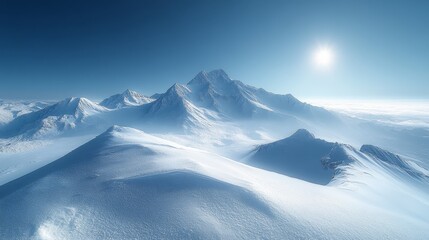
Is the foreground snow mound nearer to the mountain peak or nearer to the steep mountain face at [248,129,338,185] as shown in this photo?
the steep mountain face at [248,129,338,185]

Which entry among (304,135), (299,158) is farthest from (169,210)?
(304,135)

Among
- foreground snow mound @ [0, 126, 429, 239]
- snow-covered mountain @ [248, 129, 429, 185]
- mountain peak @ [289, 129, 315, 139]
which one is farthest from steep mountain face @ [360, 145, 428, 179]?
foreground snow mound @ [0, 126, 429, 239]

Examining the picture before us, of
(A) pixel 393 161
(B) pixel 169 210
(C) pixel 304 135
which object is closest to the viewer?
(B) pixel 169 210

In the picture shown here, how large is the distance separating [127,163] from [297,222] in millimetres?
17475

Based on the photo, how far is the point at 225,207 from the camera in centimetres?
1402

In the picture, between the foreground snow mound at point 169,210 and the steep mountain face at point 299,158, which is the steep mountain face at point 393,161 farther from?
the foreground snow mound at point 169,210

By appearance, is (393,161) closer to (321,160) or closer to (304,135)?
(321,160)

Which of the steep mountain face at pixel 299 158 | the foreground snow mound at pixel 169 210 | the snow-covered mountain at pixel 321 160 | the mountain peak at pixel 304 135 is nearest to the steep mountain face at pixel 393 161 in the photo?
the snow-covered mountain at pixel 321 160

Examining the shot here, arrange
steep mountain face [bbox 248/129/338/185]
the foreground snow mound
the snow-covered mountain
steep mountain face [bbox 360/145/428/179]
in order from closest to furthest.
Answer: the foreground snow mound < the snow-covered mountain < steep mountain face [bbox 248/129/338/185] < steep mountain face [bbox 360/145/428/179]

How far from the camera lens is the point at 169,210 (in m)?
13.1

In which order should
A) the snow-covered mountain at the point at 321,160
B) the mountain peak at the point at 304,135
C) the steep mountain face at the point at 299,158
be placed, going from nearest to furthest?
the snow-covered mountain at the point at 321,160
the steep mountain face at the point at 299,158
the mountain peak at the point at 304,135

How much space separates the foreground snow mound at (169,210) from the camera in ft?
37.5

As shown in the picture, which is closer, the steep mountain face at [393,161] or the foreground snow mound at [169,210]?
the foreground snow mound at [169,210]

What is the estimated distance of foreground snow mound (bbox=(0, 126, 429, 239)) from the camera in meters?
11.4
